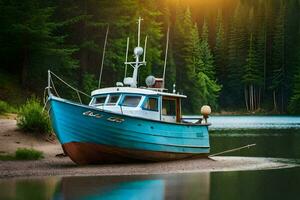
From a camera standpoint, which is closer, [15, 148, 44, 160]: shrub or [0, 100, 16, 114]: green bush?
[15, 148, 44, 160]: shrub

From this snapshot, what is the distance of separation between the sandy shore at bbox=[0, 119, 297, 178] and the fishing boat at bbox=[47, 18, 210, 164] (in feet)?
1.50

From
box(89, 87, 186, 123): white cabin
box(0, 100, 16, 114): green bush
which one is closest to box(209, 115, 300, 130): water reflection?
box(0, 100, 16, 114): green bush

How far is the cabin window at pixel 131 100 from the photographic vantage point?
25.0 metres

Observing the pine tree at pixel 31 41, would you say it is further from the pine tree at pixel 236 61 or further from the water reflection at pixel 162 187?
the pine tree at pixel 236 61

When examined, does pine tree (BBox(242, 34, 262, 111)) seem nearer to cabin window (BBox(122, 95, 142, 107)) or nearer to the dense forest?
the dense forest

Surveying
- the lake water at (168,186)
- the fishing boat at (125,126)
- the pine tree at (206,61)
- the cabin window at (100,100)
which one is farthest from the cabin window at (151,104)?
the pine tree at (206,61)

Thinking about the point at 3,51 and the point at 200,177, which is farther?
the point at 3,51

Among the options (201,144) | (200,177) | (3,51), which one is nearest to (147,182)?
(200,177)

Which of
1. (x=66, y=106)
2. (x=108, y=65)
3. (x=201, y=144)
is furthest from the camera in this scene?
(x=108, y=65)

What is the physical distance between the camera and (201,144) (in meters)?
27.5

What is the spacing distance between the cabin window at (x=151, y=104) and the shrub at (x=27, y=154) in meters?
4.57

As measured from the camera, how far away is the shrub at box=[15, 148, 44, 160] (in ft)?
81.3

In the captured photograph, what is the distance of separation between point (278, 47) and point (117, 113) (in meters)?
83.0

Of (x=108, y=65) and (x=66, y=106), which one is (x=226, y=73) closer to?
(x=108, y=65)
